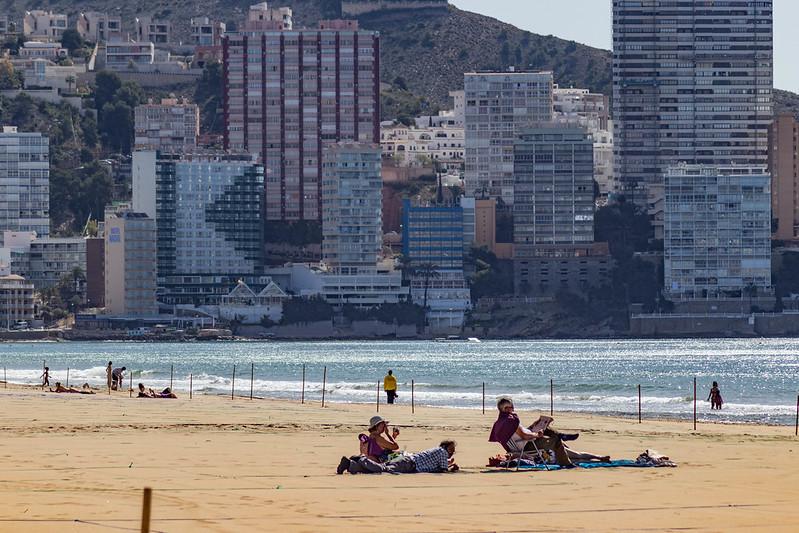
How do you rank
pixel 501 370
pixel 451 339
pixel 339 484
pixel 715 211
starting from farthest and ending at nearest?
pixel 715 211, pixel 451 339, pixel 501 370, pixel 339 484

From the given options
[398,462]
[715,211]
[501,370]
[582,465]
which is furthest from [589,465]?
[715,211]

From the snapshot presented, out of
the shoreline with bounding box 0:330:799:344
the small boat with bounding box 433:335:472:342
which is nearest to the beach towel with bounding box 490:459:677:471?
the shoreline with bounding box 0:330:799:344

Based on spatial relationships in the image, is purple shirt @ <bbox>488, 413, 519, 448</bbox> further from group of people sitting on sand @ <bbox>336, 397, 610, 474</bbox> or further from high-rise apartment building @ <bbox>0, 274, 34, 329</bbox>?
high-rise apartment building @ <bbox>0, 274, 34, 329</bbox>

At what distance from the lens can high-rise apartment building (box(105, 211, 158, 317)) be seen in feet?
638

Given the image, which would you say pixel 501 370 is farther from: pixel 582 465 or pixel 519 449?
pixel 519 449

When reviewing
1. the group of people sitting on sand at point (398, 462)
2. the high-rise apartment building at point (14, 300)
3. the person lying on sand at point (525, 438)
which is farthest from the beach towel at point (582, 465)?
the high-rise apartment building at point (14, 300)

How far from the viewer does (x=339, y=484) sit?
77.8ft

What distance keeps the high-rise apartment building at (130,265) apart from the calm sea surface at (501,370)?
40.6ft

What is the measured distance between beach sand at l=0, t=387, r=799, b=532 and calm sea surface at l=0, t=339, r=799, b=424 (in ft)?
52.7

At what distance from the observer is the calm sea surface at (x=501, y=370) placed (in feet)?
203

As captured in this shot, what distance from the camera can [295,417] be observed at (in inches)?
1607

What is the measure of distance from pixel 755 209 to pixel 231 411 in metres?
162

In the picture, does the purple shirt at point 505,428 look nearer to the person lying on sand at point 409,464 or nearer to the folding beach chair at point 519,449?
the folding beach chair at point 519,449

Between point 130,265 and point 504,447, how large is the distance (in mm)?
172840
